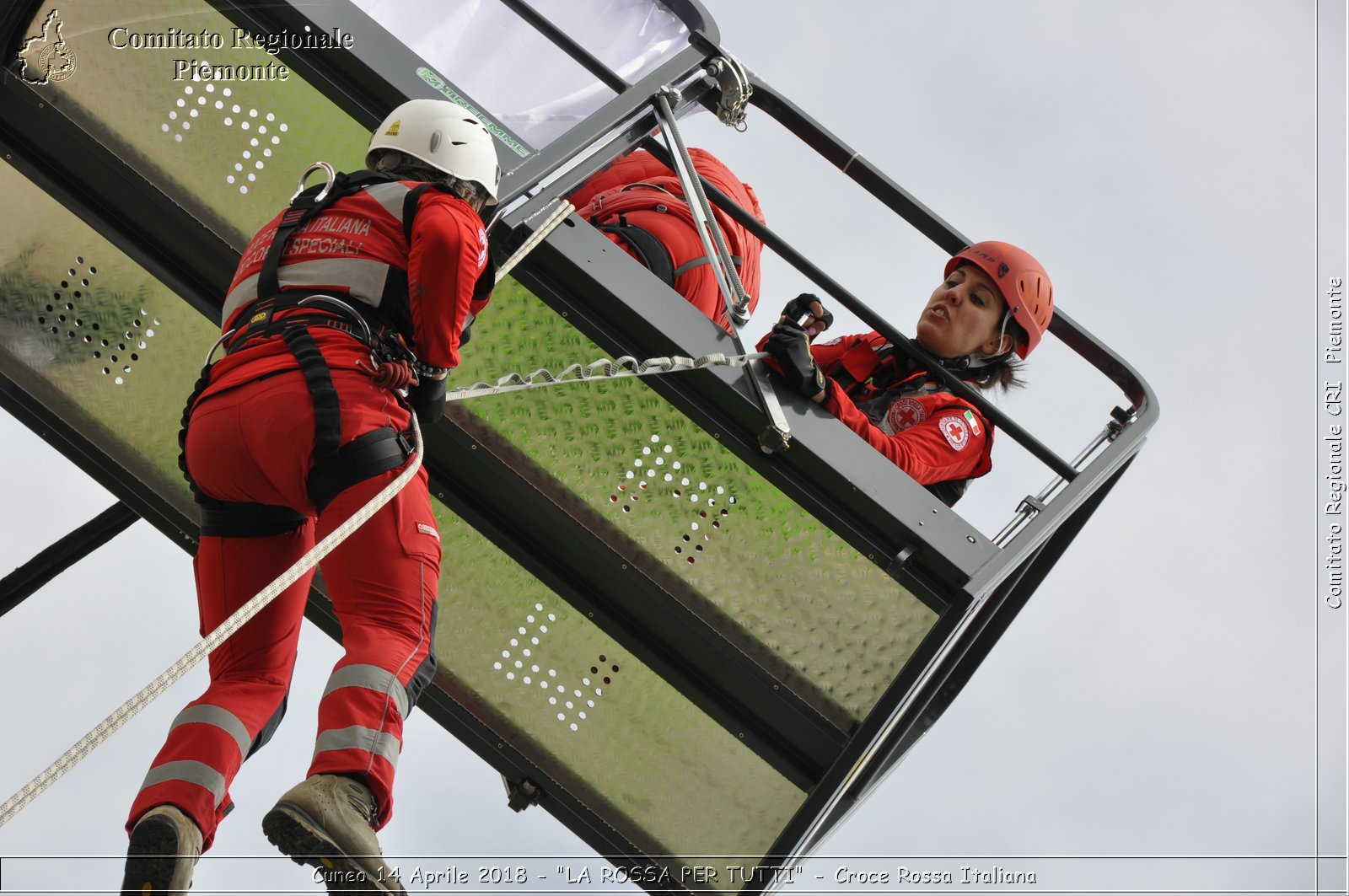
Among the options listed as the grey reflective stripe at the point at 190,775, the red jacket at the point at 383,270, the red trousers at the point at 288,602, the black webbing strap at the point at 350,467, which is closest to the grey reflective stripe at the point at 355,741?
the red trousers at the point at 288,602

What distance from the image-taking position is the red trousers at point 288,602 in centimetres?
317

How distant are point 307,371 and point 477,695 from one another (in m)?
1.92

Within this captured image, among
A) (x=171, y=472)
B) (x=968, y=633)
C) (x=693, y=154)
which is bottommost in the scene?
(x=171, y=472)

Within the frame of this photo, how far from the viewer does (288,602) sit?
3658 millimetres

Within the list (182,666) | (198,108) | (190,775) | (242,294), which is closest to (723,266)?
(242,294)

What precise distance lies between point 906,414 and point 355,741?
95.8 inches

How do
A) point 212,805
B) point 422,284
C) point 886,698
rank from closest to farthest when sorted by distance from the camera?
point 212,805
point 422,284
point 886,698

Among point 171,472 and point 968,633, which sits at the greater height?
point 968,633

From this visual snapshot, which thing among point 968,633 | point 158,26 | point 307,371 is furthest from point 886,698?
point 158,26

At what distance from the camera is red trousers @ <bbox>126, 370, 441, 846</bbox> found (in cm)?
317

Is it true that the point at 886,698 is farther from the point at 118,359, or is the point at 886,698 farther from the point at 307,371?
the point at 118,359

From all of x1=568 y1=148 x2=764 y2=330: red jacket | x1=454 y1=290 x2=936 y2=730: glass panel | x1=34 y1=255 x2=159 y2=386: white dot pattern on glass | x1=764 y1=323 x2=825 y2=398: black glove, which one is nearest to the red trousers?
x1=454 y1=290 x2=936 y2=730: glass panel

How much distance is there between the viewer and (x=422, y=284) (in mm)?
3486

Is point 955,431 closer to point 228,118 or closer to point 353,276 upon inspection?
point 353,276
